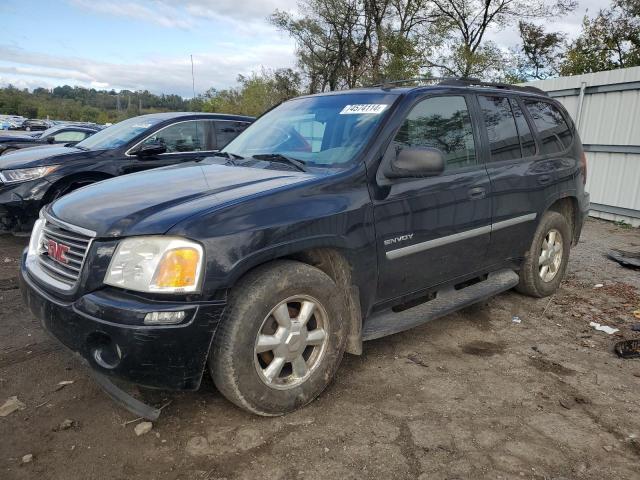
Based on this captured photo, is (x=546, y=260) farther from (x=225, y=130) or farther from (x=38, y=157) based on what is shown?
(x=38, y=157)

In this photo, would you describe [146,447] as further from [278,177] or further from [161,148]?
[161,148]

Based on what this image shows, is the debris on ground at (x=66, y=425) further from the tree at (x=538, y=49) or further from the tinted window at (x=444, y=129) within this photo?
the tree at (x=538, y=49)

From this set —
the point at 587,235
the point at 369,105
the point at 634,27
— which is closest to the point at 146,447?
the point at 369,105

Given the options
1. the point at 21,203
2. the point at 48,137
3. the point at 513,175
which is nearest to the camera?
the point at 513,175

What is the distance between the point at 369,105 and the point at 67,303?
2.18m

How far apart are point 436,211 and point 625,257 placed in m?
4.36

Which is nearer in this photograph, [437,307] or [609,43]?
[437,307]

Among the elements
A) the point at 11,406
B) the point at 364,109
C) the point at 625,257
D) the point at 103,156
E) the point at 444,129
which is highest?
the point at 364,109

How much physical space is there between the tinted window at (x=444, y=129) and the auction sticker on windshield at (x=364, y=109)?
188 mm

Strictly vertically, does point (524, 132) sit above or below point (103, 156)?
above

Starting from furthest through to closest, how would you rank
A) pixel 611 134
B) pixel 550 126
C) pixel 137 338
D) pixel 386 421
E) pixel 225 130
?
pixel 611 134 → pixel 225 130 → pixel 550 126 → pixel 386 421 → pixel 137 338

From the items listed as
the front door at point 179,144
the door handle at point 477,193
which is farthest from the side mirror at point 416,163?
the front door at point 179,144

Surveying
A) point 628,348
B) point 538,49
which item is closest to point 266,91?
point 538,49

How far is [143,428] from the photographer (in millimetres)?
2553
